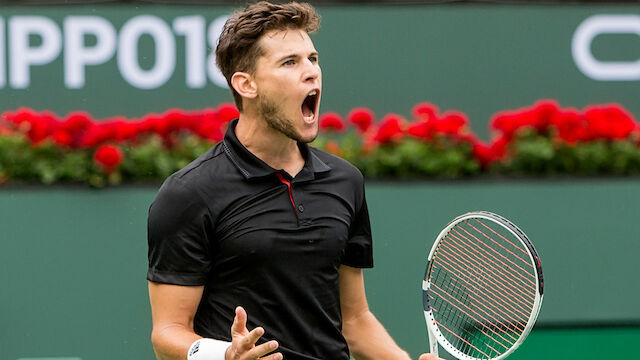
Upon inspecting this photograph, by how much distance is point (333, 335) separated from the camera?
2727mm

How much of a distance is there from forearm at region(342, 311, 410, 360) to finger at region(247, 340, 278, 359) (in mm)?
630

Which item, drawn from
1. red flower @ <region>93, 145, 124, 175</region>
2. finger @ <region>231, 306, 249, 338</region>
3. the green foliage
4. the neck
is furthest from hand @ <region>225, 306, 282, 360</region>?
the green foliage

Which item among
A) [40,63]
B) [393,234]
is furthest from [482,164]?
[40,63]

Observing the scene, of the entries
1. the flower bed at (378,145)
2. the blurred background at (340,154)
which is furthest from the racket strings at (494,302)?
the flower bed at (378,145)

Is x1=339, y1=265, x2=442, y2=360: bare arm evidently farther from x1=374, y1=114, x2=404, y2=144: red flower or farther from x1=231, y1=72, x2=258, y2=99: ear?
x1=374, y1=114, x2=404, y2=144: red flower

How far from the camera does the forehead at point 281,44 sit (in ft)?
8.75

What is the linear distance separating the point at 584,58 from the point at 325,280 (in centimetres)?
372

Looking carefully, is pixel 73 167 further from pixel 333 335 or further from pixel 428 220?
pixel 333 335

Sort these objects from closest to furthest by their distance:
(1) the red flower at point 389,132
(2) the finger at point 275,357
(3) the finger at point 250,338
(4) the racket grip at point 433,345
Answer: (3) the finger at point 250,338 < (2) the finger at point 275,357 < (4) the racket grip at point 433,345 < (1) the red flower at point 389,132

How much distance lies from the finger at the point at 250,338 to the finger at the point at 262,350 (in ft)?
0.05

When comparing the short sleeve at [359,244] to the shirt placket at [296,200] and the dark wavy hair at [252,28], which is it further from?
the dark wavy hair at [252,28]

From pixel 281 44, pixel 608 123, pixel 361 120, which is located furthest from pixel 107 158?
pixel 608 123

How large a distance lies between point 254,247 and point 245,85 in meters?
0.44

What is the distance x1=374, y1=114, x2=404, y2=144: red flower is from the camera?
5203 mm
